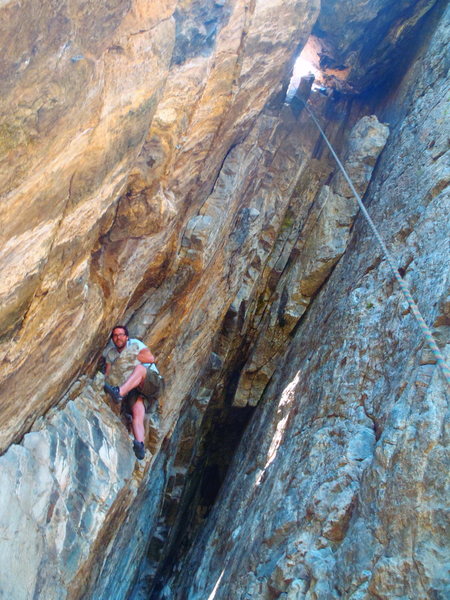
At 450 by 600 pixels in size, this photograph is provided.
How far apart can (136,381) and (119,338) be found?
625mm

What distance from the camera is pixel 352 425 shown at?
582 centimetres

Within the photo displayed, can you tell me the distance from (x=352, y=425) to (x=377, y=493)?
3.41 feet

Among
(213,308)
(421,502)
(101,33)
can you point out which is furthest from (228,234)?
Result: (421,502)

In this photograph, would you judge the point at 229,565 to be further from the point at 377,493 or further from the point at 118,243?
the point at 118,243

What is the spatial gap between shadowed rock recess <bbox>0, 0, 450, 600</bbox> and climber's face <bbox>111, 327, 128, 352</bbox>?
16 cm

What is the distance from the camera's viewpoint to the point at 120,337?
23.2 ft

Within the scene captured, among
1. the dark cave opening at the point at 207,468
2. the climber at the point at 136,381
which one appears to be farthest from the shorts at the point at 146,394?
the dark cave opening at the point at 207,468

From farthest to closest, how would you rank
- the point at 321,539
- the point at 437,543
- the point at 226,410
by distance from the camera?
the point at 226,410, the point at 321,539, the point at 437,543

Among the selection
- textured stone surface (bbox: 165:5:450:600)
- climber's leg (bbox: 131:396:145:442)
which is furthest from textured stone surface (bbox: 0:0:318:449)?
textured stone surface (bbox: 165:5:450:600)

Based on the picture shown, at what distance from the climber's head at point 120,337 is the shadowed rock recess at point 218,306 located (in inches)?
5.9

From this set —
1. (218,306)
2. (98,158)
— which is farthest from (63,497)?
(218,306)

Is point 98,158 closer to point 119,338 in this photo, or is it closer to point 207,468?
point 119,338

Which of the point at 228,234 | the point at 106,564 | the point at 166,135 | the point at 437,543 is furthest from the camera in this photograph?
the point at 228,234

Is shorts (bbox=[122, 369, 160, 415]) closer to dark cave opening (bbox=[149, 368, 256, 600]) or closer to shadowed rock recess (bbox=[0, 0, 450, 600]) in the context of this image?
shadowed rock recess (bbox=[0, 0, 450, 600])
